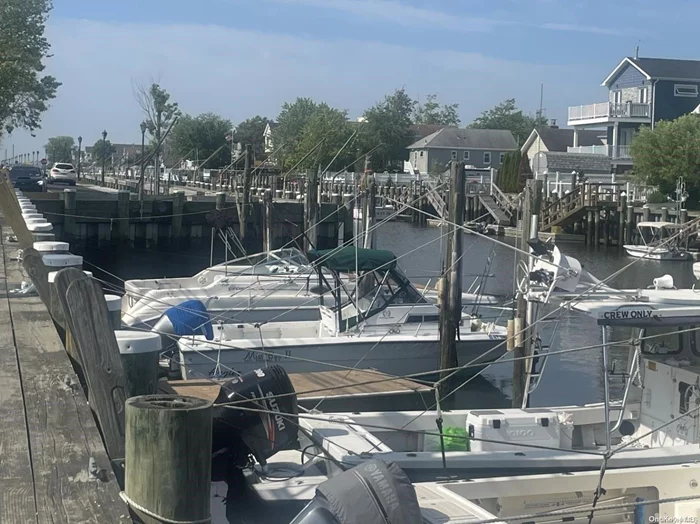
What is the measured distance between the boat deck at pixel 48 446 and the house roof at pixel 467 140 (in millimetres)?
89889

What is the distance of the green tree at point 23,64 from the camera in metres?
38.6

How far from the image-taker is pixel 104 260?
36.9m

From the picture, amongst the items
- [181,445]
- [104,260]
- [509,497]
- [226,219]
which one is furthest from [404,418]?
[104,260]

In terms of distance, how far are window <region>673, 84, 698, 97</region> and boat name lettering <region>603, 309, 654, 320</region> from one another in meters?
67.0

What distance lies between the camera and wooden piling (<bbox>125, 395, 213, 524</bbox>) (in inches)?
154

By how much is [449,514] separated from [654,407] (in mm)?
4674

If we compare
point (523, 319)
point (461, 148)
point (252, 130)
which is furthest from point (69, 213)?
point (252, 130)

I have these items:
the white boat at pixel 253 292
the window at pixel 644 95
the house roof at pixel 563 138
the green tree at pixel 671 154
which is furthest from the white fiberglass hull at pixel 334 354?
the house roof at pixel 563 138

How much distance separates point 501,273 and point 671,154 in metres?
17.1

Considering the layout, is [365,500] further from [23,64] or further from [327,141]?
[327,141]

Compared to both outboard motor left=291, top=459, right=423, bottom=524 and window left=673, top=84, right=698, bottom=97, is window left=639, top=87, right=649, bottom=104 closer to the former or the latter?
window left=673, top=84, right=698, bottom=97

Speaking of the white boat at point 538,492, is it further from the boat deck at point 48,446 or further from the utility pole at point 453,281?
the utility pole at point 453,281

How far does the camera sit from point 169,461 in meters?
3.90

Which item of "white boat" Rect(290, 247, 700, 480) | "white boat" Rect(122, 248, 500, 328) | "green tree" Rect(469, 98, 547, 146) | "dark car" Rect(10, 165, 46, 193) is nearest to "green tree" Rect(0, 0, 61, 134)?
"dark car" Rect(10, 165, 46, 193)
